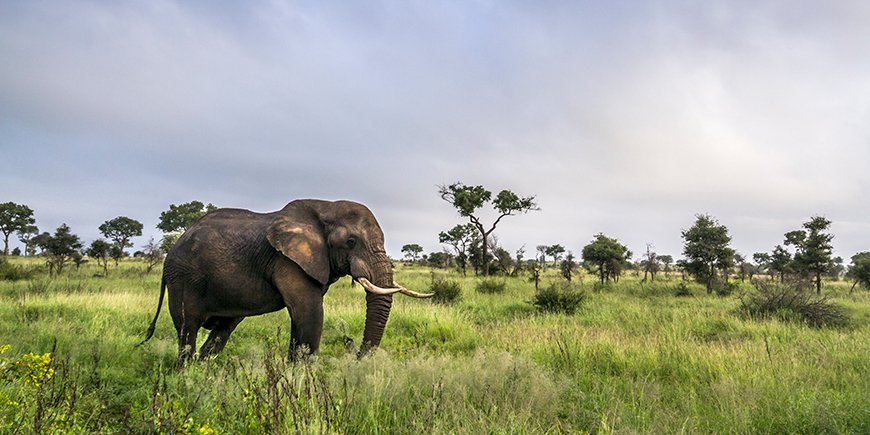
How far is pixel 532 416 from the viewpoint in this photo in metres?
3.60

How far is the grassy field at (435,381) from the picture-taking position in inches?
119

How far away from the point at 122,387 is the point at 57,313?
5.65 metres

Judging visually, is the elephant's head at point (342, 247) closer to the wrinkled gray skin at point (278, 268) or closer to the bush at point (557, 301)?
the wrinkled gray skin at point (278, 268)

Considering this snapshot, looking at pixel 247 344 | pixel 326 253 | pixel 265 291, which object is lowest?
pixel 247 344

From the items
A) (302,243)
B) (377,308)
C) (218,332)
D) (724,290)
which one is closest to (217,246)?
(302,243)

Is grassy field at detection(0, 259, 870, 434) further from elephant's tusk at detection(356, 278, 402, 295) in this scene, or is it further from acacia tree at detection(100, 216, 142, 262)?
acacia tree at detection(100, 216, 142, 262)

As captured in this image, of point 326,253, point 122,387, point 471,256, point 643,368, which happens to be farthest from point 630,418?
point 471,256

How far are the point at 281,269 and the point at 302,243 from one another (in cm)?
40

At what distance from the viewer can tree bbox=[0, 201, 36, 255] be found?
154 ft

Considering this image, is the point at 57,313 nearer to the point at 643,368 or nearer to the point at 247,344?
the point at 247,344

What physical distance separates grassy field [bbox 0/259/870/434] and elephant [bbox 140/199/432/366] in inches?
20.1

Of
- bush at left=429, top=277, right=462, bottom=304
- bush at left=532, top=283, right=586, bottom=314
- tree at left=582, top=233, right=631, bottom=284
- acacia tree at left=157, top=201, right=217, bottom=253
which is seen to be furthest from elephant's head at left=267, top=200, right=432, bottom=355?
acacia tree at left=157, top=201, right=217, bottom=253

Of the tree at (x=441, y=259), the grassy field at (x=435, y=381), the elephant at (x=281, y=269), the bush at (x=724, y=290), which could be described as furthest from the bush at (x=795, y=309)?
the tree at (x=441, y=259)

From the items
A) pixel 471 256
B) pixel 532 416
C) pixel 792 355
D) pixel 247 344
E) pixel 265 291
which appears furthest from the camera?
pixel 471 256
